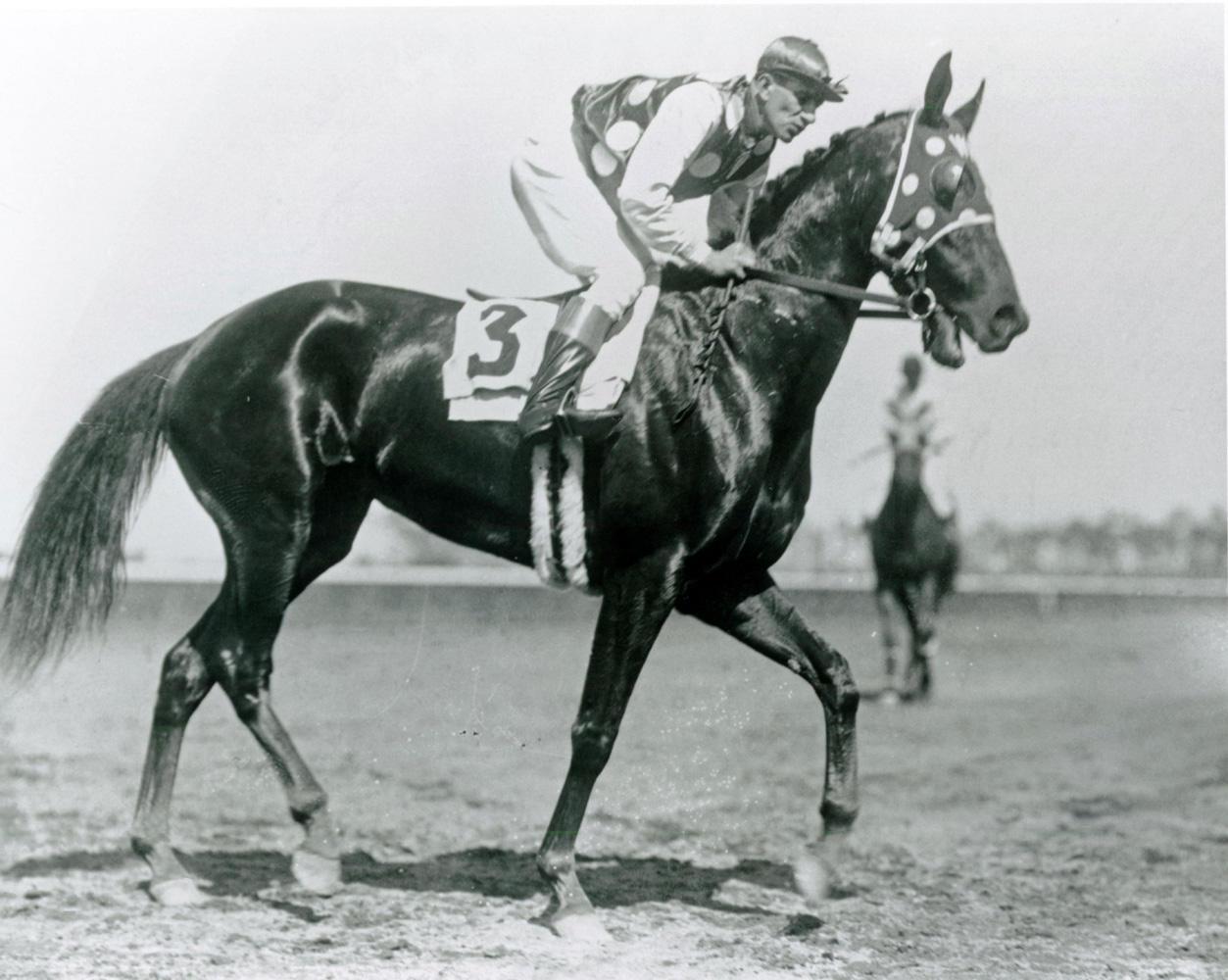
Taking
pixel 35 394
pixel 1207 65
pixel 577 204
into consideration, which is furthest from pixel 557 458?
pixel 1207 65

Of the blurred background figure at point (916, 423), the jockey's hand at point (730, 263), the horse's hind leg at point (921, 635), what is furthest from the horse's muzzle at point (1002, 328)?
the horse's hind leg at point (921, 635)

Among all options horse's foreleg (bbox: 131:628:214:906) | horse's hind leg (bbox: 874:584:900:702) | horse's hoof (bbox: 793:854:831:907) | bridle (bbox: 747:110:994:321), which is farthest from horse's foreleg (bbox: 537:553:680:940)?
horse's hind leg (bbox: 874:584:900:702)

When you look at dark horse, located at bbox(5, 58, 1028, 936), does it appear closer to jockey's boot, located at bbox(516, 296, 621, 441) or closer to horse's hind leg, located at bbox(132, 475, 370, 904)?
horse's hind leg, located at bbox(132, 475, 370, 904)

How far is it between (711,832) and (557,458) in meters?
1.55

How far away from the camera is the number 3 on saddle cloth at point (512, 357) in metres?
3.54

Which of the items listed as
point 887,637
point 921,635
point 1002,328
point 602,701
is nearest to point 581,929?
point 602,701

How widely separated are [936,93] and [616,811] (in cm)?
250

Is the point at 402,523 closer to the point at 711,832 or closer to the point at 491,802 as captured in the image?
the point at 491,802

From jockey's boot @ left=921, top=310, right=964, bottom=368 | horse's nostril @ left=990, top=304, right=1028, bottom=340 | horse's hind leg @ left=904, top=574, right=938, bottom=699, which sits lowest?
horse's hind leg @ left=904, top=574, right=938, bottom=699

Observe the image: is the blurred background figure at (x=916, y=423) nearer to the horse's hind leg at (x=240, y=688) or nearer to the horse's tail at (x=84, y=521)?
the horse's hind leg at (x=240, y=688)

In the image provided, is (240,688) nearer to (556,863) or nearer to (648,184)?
(556,863)

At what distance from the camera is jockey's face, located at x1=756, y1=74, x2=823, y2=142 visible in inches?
142

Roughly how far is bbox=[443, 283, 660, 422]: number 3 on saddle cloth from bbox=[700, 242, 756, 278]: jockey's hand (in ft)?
0.58

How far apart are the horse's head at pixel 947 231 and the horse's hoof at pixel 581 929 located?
6.21ft
